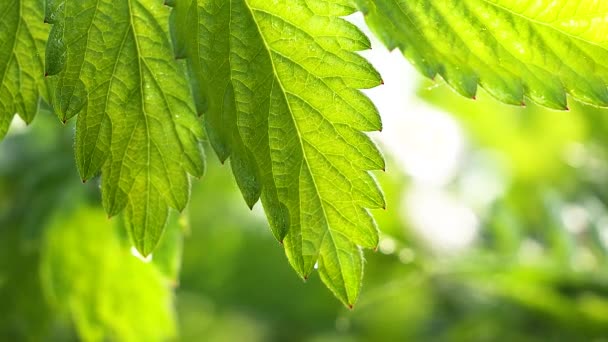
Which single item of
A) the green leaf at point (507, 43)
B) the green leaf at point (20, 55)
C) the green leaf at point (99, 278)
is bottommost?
the green leaf at point (99, 278)

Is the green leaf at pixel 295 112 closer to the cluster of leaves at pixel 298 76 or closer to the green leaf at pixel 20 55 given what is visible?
the cluster of leaves at pixel 298 76

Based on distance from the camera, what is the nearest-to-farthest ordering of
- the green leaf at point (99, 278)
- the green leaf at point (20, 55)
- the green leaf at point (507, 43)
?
the green leaf at point (507, 43) < the green leaf at point (20, 55) < the green leaf at point (99, 278)

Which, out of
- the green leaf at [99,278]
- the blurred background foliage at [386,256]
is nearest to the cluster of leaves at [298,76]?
the blurred background foliage at [386,256]

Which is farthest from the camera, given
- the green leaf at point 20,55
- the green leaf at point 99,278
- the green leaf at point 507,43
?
the green leaf at point 99,278

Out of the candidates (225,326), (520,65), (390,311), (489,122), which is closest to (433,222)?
(390,311)

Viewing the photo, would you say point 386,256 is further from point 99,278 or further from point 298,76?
point 298,76

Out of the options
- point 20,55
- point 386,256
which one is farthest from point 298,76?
point 386,256

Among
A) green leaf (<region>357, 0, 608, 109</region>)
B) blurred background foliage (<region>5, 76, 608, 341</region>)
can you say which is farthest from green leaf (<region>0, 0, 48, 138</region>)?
blurred background foliage (<region>5, 76, 608, 341</region>)
